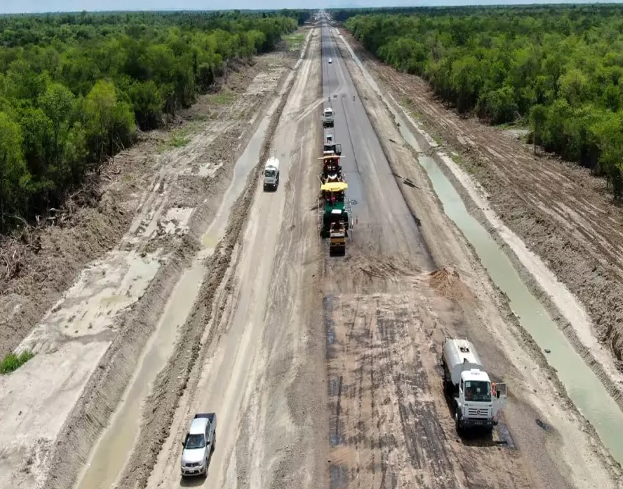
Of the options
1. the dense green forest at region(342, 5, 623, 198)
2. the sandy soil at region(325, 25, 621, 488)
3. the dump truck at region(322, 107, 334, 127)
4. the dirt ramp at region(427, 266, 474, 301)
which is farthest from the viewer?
the dump truck at region(322, 107, 334, 127)

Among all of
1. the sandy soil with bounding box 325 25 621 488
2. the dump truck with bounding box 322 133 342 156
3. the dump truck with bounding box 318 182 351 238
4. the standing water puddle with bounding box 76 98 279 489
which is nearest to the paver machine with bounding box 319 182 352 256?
the dump truck with bounding box 318 182 351 238

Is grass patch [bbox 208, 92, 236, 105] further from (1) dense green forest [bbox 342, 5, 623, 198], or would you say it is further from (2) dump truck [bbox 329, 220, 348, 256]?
(2) dump truck [bbox 329, 220, 348, 256]

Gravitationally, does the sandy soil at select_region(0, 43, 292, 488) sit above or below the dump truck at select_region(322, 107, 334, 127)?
below

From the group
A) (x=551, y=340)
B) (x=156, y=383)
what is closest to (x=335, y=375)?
(x=156, y=383)

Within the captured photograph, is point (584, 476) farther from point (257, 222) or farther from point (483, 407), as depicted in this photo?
point (257, 222)

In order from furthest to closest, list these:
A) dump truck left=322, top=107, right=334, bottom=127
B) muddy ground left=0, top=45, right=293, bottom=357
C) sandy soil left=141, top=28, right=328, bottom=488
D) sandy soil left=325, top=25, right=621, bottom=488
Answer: dump truck left=322, top=107, right=334, bottom=127
muddy ground left=0, top=45, right=293, bottom=357
sandy soil left=141, top=28, right=328, bottom=488
sandy soil left=325, top=25, right=621, bottom=488

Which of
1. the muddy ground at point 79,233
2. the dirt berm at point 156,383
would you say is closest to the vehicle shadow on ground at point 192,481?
the dirt berm at point 156,383

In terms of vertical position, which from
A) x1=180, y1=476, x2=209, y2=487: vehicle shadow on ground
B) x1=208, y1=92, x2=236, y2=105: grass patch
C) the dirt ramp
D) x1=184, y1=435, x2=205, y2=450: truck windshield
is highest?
x1=208, y1=92, x2=236, y2=105: grass patch
